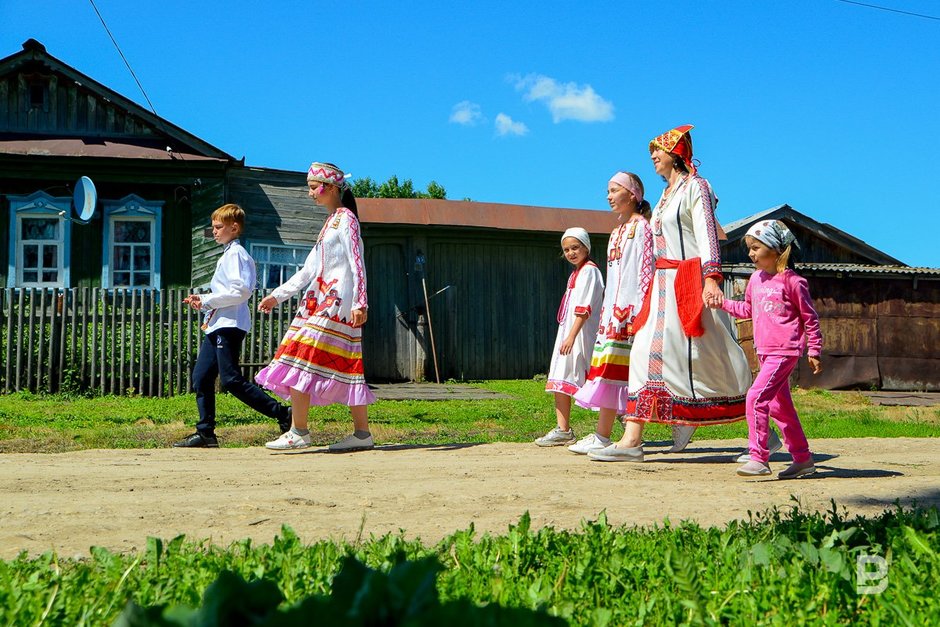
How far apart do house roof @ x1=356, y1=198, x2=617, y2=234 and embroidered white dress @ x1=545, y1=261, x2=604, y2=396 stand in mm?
10304

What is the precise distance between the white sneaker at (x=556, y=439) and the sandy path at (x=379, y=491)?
1.41 ft

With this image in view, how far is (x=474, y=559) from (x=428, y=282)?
48.4 ft

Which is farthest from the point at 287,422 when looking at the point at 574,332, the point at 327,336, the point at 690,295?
the point at 690,295

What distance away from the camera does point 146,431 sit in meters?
7.67

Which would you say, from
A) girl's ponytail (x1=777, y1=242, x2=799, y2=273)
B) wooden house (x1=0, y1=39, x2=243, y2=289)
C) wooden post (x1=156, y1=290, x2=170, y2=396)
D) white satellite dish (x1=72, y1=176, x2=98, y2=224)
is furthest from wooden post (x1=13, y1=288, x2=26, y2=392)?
girl's ponytail (x1=777, y1=242, x2=799, y2=273)

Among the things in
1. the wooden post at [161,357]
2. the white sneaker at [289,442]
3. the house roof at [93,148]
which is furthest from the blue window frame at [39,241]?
the white sneaker at [289,442]

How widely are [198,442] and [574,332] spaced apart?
114 inches

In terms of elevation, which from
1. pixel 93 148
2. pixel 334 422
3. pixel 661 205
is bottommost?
pixel 334 422

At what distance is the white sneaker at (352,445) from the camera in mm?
6434

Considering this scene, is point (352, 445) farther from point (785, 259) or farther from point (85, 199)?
point (85, 199)

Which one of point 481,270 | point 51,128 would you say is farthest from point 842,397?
point 51,128

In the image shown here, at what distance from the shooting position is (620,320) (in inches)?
247

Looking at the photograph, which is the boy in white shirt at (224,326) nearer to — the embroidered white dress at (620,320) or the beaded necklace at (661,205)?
the embroidered white dress at (620,320)

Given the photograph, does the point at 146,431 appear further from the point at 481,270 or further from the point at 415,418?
the point at 481,270
